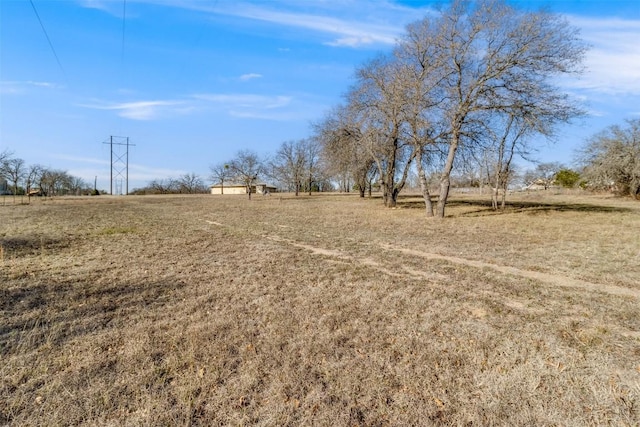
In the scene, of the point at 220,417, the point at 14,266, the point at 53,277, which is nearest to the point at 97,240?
the point at 14,266

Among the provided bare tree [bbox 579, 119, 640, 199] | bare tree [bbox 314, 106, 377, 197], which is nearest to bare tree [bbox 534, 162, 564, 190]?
bare tree [bbox 579, 119, 640, 199]

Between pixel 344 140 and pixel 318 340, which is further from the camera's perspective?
pixel 344 140

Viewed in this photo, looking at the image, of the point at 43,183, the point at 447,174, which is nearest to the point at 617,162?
the point at 447,174

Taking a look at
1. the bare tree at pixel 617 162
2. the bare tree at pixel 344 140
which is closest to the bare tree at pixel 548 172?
the bare tree at pixel 617 162

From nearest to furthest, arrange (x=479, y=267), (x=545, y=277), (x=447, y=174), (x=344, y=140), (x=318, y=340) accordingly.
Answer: (x=318, y=340), (x=545, y=277), (x=479, y=267), (x=447, y=174), (x=344, y=140)

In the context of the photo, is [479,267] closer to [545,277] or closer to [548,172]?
[545,277]

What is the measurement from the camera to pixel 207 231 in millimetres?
12656

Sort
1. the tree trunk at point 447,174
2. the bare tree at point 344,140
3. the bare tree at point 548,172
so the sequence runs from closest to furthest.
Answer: the tree trunk at point 447,174, the bare tree at point 344,140, the bare tree at point 548,172

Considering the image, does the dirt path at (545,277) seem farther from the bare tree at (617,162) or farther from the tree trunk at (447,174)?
the bare tree at (617,162)

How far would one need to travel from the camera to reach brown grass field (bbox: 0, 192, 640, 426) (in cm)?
269

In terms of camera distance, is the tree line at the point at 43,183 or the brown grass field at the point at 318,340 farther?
the tree line at the point at 43,183

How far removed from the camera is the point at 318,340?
379 cm

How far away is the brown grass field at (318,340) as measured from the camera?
269 centimetres

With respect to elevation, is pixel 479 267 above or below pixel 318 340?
above
